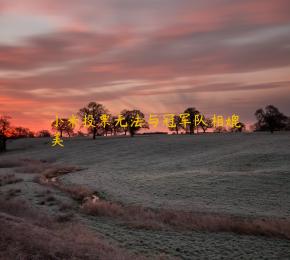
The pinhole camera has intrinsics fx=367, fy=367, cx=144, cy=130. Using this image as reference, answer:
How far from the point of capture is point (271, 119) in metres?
95.0

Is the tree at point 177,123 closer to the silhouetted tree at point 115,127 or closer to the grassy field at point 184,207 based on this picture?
the silhouetted tree at point 115,127

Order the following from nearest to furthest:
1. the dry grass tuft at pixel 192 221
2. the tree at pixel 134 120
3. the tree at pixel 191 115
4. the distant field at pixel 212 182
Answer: the dry grass tuft at pixel 192 221, the distant field at pixel 212 182, the tree at pixel 134 120, the tree at pixel 191 115

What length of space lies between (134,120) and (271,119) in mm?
41182

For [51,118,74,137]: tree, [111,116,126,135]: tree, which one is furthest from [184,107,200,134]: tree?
[51,118,74,137]: tree

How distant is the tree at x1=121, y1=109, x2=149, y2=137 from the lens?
11501cm

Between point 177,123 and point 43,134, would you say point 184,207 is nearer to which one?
point 177,123

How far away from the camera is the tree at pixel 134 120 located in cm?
11501

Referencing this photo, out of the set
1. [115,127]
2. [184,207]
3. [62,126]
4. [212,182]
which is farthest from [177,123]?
[184,207]

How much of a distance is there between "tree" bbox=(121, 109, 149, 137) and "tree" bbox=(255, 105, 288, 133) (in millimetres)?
36624

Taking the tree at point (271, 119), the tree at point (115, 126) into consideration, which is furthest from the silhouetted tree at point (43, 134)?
the tree at point (271, 119)

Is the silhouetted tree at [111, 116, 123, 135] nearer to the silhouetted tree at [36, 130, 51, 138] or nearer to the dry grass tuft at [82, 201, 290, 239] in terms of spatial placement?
the silhouetted tree at [36, 130, 51, 138]

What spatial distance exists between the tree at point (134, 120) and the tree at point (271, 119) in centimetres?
3662

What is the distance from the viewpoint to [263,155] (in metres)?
45.6

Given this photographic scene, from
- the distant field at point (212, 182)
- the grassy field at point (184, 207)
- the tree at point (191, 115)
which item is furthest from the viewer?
the tree at point (191, 115)
